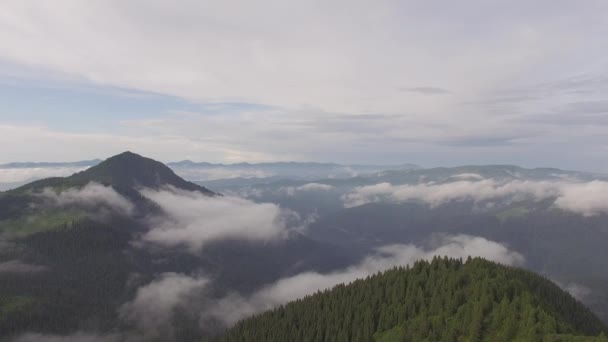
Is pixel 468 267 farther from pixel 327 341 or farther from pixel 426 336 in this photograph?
pixel 327 341

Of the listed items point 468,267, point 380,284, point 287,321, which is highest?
point 468,267

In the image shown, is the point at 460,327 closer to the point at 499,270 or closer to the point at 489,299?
the point at 489,299

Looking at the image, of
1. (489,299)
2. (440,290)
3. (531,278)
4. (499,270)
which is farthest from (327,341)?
(531,278)

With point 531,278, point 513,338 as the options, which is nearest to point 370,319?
point 513,338

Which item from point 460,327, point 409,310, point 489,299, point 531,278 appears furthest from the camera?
point 531,278

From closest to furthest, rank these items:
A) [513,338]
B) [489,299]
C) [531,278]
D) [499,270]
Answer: [513,338] → [489,299] → [499,270] → [531,278]

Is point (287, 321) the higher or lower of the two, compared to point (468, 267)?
lower

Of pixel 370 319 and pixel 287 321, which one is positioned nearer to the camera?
pixel 370 319
